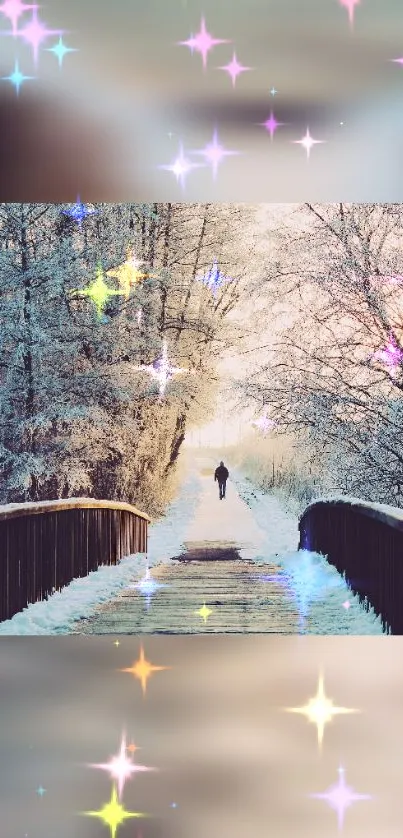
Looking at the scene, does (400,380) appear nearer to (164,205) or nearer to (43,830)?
(164,205)

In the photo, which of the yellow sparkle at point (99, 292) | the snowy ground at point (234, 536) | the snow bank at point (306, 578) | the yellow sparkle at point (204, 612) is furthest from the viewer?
the yellow sparkle at point (99, 292)

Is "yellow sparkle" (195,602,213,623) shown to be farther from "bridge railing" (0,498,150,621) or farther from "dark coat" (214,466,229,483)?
"dark coat" (214,466,229,483)

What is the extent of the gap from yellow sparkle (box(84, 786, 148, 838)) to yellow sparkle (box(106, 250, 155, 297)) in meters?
6.65

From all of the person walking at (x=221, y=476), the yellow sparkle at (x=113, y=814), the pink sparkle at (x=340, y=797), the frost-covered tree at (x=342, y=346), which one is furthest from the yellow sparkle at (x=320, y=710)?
the frost-covered tree at (x=342, y=346)

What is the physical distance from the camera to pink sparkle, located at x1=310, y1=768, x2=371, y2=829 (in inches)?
119

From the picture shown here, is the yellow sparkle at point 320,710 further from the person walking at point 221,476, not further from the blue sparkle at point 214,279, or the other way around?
the blue sparkle at point 214,279
